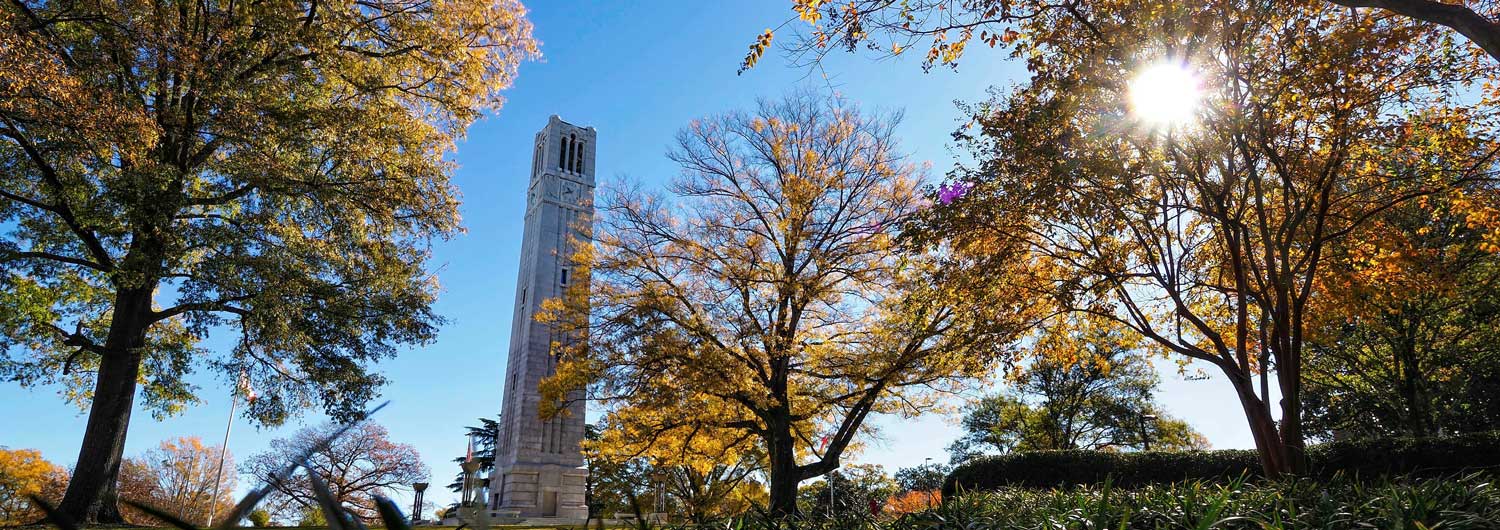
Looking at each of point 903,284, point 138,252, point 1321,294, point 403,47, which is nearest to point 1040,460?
point 903,284

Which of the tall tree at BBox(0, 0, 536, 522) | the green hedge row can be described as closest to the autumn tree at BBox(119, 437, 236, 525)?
the tall tree at BBox(0, 0, 536, 522)

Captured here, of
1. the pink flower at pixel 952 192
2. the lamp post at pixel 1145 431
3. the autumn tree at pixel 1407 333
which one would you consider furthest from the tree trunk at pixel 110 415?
the lamp post at pixel 1145 431

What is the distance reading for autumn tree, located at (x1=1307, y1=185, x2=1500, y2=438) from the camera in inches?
392

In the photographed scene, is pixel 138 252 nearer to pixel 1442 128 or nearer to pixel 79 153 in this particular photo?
pixel 79 153

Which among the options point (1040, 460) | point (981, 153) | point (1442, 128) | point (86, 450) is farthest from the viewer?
point (1040, 460)

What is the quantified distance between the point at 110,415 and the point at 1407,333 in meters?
27.3

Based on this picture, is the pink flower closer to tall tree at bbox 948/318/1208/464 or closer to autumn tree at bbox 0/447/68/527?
tall tree at bbox 948/318/1208/464

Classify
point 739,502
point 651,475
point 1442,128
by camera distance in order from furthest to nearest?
point 651,475 < point 739,502 < point 1442,128

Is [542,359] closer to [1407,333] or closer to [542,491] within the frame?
[542,491]

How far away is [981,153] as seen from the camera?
31.4ft

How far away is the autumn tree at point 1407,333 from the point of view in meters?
9.97

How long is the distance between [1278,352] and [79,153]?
14721 mm

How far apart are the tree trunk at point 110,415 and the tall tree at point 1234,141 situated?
1260cm

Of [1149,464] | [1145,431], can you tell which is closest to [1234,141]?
[1149,464]
